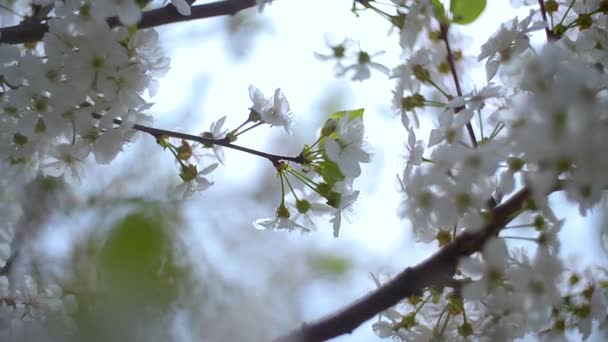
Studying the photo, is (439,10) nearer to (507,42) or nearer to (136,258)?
(507,42)

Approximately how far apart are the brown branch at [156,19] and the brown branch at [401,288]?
0.50 meters

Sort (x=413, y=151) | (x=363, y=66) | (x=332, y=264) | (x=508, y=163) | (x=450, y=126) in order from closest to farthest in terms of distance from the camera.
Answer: (x=508, y=163) → (x=450, y=126) → (x=413, y=151) → (x=363, y=66) → (x=332, y=264)

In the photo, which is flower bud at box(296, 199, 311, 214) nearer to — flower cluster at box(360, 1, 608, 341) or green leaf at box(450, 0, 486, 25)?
flower cluster at box(360, 1, 608, 341)

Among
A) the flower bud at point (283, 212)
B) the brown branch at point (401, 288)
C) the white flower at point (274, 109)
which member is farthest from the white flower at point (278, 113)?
the brown branch at point (401, 288)

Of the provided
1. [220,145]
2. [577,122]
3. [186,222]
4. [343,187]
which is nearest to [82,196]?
[186,222]

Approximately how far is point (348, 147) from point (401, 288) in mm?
284

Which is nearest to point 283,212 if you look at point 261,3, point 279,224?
point 279,224

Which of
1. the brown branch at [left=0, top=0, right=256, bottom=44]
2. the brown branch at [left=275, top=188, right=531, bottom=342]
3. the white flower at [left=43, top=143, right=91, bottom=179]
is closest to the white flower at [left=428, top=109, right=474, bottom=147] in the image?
the brown branch at [left=275, top=188, right=531, bottom=342]

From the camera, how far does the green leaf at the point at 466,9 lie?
3.79 ft

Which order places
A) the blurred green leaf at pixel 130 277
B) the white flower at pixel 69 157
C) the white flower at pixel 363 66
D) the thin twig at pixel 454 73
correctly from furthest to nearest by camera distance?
the white flower at pixel 363 66
the white flower at pixel 69 157
the thin twig at pixel 454 73
the blurred green leaf at pixel 130 277

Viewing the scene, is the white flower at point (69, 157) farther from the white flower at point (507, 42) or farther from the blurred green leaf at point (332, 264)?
the white flower at point (507, 42)

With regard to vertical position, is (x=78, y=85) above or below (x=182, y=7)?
below

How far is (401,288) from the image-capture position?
81 centimetres

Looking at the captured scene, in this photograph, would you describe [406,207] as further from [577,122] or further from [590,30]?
[590,30]
